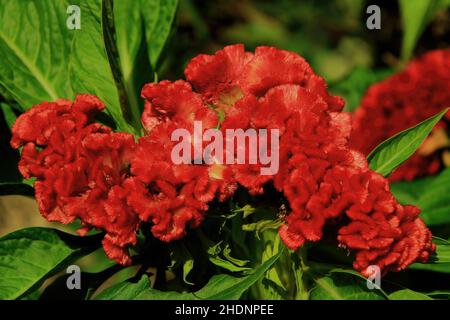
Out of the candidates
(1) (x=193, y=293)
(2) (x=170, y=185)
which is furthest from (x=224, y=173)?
(1) (x=193, y=293)

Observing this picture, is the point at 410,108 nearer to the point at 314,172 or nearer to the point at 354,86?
the point at 354,86

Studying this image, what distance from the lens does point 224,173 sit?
1.10 m

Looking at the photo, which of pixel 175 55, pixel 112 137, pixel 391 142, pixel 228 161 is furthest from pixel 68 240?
pixel 175 55

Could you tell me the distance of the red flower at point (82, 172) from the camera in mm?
1092

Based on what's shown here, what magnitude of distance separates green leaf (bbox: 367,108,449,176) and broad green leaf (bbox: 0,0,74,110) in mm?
641

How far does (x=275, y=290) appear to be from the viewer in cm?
123

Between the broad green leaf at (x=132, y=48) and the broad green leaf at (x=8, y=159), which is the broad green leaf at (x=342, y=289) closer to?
the broad green leaf at (x=132, y=48)

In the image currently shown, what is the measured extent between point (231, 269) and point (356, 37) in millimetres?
2268

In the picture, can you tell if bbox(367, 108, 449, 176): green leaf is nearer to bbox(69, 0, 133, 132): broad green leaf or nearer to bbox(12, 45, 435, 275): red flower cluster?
bbox(12, 45, 435, 275): red flower cluster

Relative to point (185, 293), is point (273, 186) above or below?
above

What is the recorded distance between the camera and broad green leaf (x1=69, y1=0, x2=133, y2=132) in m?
1.26

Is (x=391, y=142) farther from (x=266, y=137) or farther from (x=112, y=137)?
(x=112, y=137)

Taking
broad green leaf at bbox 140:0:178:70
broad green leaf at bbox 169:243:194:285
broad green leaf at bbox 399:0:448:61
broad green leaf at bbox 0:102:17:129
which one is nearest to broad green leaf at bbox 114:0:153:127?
broad green leaf at bbox 140:0:178:70

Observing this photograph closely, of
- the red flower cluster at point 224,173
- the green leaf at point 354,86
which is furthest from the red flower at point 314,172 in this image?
the green leaf at point 354,86
